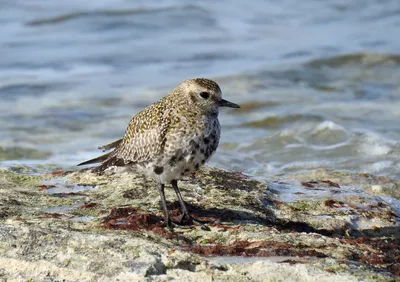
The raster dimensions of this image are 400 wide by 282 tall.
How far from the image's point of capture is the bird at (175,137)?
18.5ft

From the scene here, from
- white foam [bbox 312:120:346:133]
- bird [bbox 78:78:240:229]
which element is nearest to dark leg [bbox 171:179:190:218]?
bird [bbox 78:78:240:229]

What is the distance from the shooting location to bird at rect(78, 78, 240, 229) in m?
5.64

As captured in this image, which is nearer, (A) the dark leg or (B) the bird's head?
(A) the dark leg

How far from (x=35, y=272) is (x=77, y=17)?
18833 mm

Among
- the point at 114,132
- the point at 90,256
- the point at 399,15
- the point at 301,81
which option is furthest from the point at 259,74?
the point at 90,256

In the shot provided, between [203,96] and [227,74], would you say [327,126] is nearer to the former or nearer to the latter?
[227,74]

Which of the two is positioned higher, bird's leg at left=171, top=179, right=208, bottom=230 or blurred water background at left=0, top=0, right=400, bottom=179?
bird's leg at left=171, top=179, right=208, bottom=230

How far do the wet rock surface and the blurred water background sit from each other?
230 centimetres

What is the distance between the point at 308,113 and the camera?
13867 mm

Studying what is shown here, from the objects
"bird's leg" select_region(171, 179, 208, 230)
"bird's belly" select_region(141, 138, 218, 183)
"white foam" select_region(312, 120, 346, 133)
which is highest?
"bird's belly" select_region(141, 138, 218, 183)

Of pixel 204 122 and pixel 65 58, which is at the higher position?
pixel 204 122

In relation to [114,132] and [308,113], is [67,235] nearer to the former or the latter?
[114,132]

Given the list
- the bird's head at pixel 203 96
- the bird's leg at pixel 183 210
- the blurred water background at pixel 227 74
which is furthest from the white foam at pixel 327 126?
the bird's leg at pixel 183 210

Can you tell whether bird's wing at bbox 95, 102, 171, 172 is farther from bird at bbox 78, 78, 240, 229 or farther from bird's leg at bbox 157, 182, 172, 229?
bird's leg at bbox 157, 182, 172, 229
